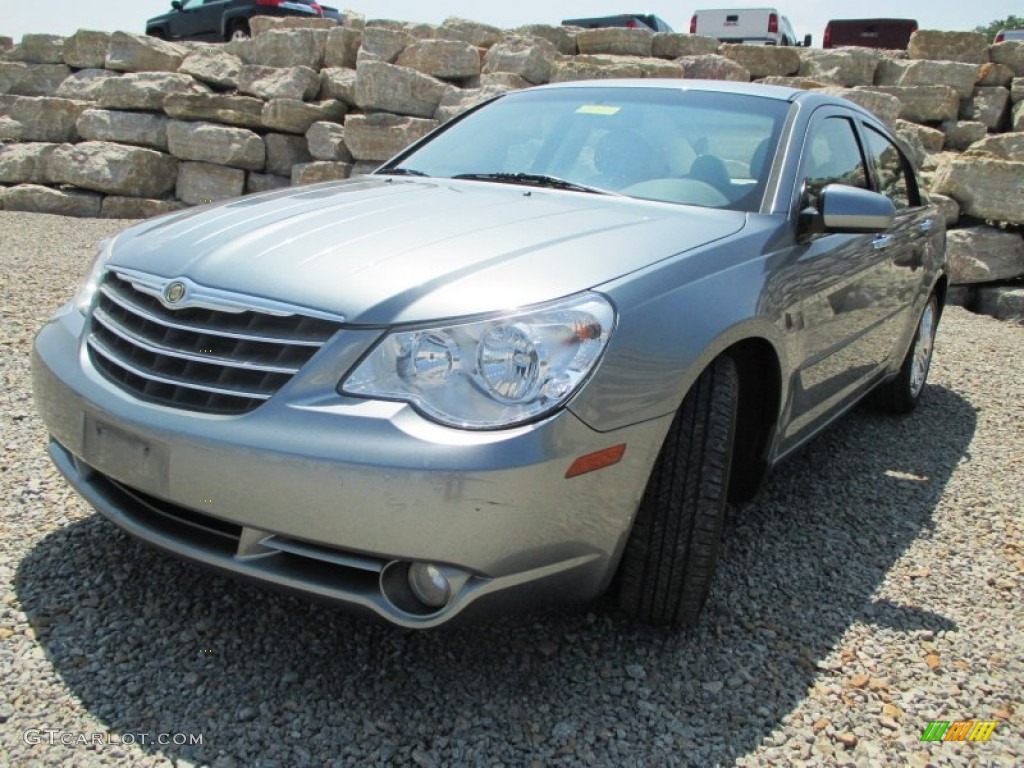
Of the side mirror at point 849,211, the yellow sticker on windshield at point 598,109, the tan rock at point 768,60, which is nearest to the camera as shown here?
the side mirror at point 849,211

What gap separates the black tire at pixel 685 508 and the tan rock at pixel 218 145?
8.95 metres

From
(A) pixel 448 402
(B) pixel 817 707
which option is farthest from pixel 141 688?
(B) pixel 817 707

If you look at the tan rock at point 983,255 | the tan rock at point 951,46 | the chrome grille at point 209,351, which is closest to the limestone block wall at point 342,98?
the tan rock at point 951,46

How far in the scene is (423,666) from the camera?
2.15 metres

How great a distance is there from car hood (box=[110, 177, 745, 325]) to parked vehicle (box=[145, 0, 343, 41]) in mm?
13197

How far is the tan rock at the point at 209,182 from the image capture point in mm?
10125

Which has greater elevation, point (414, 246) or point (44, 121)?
point (414, 246)

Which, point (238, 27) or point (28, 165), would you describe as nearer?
point (28, 165)

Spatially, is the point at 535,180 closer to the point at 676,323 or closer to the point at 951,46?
the point at 676,323

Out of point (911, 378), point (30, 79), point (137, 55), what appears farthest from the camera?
point (30, 79)

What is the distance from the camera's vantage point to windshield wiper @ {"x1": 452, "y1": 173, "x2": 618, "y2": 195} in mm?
2883

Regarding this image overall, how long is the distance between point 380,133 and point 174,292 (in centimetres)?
774

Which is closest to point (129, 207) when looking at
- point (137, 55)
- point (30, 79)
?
point (137, 55)

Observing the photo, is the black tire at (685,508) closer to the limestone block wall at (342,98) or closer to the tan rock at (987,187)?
the tan rock at (987,187)
